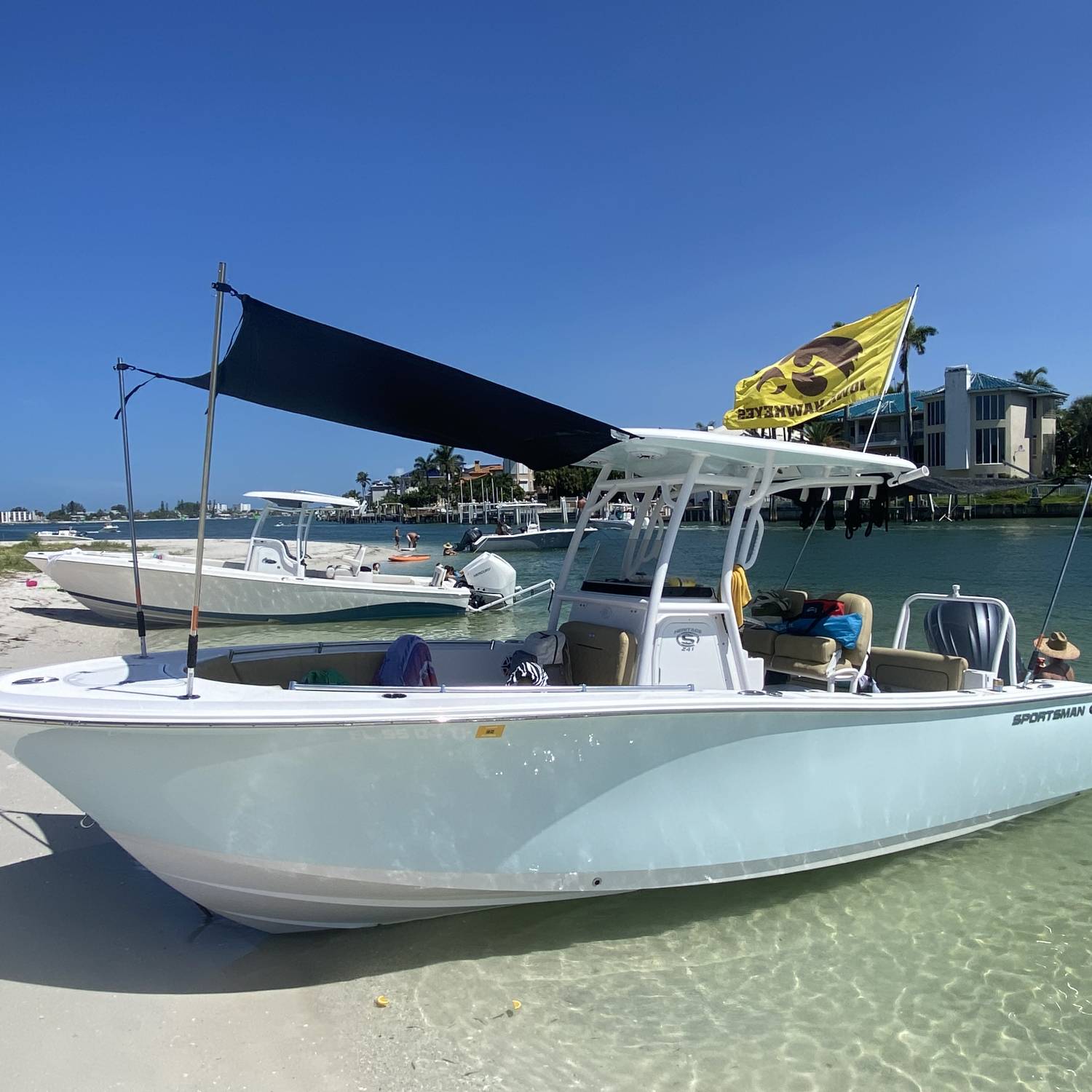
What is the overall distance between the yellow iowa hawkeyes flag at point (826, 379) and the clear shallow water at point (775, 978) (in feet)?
4.26

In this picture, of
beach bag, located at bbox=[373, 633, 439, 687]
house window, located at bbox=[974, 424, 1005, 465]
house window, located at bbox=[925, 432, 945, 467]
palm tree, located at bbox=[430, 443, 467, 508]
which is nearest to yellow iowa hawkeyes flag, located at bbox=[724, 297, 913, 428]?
beach bag, located at bbox=[373, 633, 439, 687]

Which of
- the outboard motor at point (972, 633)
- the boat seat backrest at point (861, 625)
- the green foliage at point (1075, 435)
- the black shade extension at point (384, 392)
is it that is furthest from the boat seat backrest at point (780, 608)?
the green foliage at point (1075, 435)

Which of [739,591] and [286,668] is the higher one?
[739,591]

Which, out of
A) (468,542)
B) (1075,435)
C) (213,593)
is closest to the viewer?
(213,593)

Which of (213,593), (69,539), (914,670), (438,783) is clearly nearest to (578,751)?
(438,783)

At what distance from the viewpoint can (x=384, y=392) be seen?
13.4ft

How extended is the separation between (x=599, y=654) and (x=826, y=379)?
2668 millimetres

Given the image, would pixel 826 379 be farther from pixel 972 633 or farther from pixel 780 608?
pixel 972 633

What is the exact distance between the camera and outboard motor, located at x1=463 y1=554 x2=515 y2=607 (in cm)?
1945

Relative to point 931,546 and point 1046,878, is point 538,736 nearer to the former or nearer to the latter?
point 1046,878

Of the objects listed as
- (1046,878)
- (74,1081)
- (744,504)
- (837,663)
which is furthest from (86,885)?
(1046,878)

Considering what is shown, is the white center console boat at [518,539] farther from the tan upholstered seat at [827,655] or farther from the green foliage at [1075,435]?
the green foliage at [1075,435]

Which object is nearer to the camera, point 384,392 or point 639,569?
point 384,392

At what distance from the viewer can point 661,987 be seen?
4.16 meters
